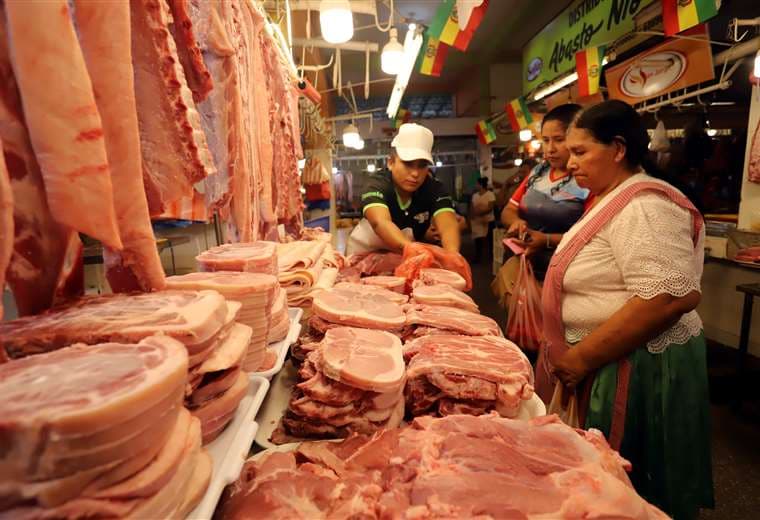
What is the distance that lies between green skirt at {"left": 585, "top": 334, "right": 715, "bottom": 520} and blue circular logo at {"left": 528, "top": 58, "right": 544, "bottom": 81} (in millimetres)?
7684

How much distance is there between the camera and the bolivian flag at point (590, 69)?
629 centimetres

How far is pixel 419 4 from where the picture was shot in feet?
30.0

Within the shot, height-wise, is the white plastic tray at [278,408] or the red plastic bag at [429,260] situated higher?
the red plastic bag at [429,260]

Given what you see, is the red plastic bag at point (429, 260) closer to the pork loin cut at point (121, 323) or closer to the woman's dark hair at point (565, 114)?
the woman's dark hair at point (565, 114)

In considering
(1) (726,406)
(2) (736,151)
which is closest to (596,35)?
(2) (736,151)

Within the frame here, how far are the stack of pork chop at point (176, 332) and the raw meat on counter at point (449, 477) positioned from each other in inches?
12.6

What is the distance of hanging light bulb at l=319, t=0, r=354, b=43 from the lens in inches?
135

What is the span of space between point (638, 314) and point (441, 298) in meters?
1.00

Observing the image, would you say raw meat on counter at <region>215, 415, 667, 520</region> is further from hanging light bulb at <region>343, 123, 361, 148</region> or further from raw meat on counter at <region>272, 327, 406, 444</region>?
hanging light bulb at <region>343, 123, 361, 148</region>

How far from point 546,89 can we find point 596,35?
5.36ft

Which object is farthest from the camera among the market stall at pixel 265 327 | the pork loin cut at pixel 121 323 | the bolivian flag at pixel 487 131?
the bolivian flag at pixel 487 131

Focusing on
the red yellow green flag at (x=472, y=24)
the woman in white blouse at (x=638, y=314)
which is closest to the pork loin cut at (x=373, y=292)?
the woman in white blouse at (x=638, y=314)

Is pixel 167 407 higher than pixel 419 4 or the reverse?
the reverse

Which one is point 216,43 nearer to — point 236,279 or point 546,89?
point 236,279
